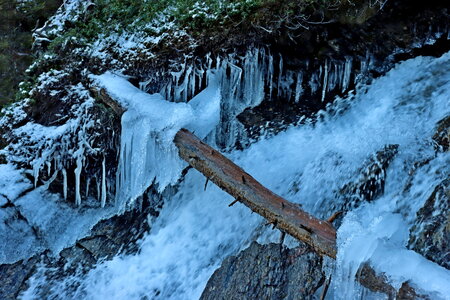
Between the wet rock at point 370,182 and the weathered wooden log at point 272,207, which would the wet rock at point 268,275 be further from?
the wet rock at point 370,182

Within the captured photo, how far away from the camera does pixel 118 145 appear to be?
540cm

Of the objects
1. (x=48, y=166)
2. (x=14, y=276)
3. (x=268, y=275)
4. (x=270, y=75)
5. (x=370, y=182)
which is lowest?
(x=14, y=276)

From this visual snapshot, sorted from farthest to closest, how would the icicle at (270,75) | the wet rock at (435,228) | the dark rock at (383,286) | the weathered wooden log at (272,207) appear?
the icicle at (270,75) → the wet rock at (435,228) → the weathered wooden log at (272,207) → the dark rock at (383,286)

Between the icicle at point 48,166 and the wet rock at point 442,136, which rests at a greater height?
the wet rock at point 442,136

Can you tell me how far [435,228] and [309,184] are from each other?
1547 millimetres

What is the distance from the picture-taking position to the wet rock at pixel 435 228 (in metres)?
3.38

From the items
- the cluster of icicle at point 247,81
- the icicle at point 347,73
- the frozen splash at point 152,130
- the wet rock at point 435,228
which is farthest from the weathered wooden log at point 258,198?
the icicle at point 347,73

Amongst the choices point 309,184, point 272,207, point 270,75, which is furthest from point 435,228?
point 270,75

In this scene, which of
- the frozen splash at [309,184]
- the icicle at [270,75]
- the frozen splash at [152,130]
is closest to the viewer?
the frozen splash at [309,184]

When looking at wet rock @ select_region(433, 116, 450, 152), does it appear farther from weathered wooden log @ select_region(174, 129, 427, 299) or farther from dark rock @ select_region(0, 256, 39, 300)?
dark rock @ select_region(0, 256, 39, 300)

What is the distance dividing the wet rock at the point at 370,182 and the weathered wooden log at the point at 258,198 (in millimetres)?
1049

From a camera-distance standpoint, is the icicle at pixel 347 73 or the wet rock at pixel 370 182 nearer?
the wet rock at pixel 370 182

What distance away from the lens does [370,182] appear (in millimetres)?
4598

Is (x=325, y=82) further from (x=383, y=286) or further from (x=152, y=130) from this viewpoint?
(x=383, y=286)
